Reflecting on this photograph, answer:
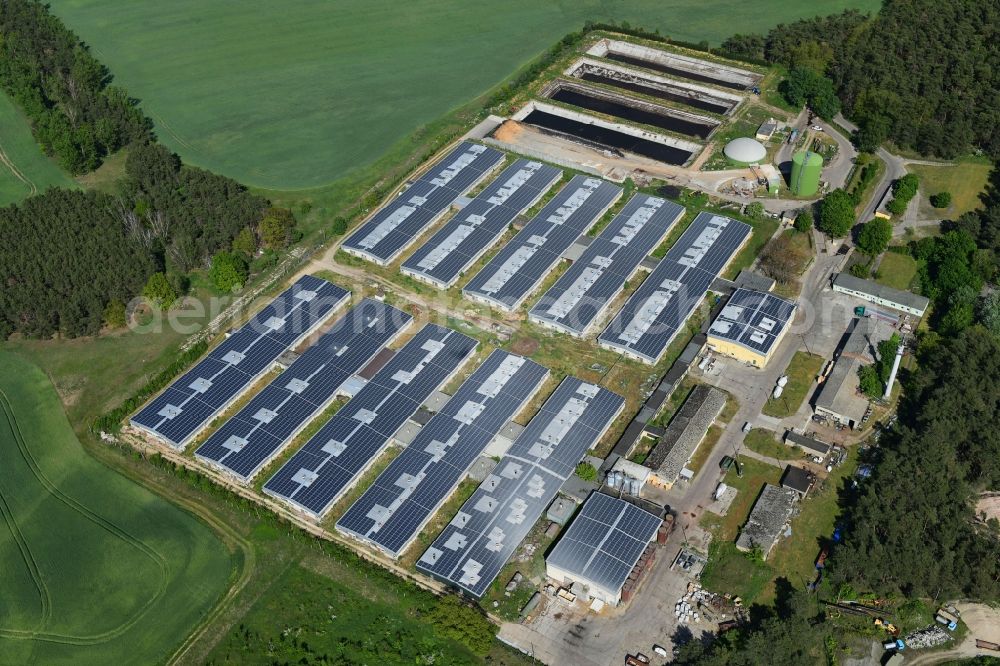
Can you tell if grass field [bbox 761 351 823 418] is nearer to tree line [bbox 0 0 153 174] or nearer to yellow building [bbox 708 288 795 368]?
yellow building [bbox 708 288 795 368]

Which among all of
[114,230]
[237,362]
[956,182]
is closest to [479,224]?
[237,362]

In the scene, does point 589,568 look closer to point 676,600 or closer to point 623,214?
point 676,600

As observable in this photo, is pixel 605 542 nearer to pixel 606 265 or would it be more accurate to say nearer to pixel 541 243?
pixel 606 265

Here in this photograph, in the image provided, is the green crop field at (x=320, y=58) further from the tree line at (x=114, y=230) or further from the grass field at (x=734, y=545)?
the grass field at (x=734, y=545)

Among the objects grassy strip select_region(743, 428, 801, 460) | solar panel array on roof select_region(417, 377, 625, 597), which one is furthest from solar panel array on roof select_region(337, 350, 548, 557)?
grassy strip select_region(743, 428, 801, 460)

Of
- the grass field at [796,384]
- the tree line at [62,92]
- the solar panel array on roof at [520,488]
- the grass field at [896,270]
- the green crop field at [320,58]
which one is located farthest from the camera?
the green crop field at [320,58]

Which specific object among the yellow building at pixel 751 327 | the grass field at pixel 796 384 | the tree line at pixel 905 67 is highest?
the tree line at pixel 905 67

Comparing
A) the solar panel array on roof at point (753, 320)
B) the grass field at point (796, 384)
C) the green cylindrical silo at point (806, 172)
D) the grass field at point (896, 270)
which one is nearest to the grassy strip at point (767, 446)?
the grass field at point (796, 384)
